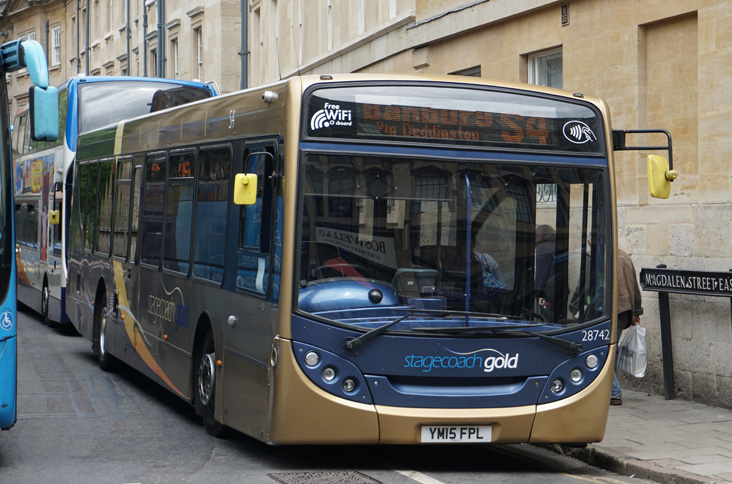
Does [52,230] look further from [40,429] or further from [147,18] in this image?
[147,18]

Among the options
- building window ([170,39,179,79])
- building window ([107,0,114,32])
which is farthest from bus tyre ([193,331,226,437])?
building window ([107,0,114,32])

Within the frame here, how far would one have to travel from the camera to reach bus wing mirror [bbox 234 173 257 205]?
805cm

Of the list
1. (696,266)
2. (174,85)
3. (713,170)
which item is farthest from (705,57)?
(174,85)

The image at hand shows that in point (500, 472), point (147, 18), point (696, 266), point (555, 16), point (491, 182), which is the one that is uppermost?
point (147, 18)

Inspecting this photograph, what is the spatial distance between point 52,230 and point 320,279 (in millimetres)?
12710

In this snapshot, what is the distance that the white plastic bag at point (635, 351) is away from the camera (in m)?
11.6

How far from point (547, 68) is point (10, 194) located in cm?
901

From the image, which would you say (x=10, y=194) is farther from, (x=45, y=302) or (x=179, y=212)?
(x=45, y=302)

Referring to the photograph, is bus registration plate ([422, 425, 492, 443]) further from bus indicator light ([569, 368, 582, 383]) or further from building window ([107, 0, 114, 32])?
building window ([107, 0, 114, 32])

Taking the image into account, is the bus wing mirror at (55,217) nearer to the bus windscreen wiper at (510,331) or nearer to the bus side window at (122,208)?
the bus side window at (122,208)

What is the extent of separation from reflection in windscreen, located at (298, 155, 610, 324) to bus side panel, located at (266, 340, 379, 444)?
1.52ft

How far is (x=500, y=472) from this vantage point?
27.4 feet

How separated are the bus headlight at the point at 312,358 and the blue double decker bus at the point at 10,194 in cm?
194

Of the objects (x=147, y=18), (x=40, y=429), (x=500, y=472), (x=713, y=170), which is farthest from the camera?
(x=147, y=18)
